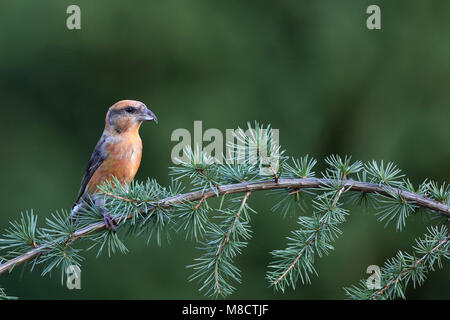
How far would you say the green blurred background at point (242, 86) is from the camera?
222 inches

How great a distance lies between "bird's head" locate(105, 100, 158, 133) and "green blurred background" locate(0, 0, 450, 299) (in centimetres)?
210

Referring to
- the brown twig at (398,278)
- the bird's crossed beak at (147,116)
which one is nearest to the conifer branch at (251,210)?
the brown twig at (398,278)

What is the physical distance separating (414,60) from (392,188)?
3978mm

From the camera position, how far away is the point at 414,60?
19.2ft

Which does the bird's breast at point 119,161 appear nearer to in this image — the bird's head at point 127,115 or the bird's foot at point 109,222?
the bird's head at point 127,115

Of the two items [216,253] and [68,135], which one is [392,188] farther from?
[68,135]

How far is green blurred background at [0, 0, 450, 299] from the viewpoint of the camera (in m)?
5.63

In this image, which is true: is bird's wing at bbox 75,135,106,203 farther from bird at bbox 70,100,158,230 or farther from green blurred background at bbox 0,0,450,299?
green blurred background at bbox 0,0,450,299

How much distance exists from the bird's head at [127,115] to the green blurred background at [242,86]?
210 cm

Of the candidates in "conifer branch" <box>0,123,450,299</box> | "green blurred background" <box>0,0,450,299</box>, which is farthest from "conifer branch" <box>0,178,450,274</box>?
"green blurred background" <box>0,0,450,299</box>

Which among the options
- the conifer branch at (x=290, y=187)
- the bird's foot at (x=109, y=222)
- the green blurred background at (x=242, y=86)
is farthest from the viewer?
the green blurred background at (x=242, y=86)

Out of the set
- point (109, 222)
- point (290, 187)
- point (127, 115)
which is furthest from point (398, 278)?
point (127, 115)

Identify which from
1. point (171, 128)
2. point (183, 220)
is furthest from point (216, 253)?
point (171, 128)

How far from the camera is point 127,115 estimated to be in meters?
3.64
